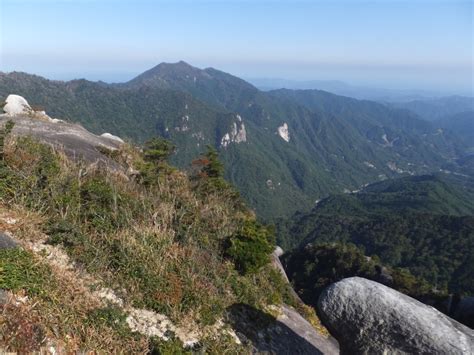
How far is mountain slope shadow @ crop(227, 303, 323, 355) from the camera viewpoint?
281 inches

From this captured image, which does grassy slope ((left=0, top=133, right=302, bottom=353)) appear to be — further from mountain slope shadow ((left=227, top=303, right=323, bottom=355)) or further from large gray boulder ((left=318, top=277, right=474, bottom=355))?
large gray boulder ((left=318, top=277, right=474, bottom=355))

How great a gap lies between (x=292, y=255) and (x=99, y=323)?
6193 centimetres

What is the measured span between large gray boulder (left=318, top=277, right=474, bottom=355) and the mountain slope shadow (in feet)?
4.47

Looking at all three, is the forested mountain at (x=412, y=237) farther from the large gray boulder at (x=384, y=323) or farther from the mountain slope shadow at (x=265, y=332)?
the large gray boulder at (x=384, y=323)

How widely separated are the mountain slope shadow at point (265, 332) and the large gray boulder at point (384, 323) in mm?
1363

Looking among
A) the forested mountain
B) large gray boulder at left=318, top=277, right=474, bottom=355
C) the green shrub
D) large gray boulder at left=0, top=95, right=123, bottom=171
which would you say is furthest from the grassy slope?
the forested mountain

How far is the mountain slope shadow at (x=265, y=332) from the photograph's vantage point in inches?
281

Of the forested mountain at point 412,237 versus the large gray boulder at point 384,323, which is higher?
the large gray boulder at point 384,323

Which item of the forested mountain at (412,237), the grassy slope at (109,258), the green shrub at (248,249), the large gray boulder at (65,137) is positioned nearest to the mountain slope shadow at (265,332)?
the grassy slope at (109,258)

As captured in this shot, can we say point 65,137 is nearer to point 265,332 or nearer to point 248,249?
point 248,249

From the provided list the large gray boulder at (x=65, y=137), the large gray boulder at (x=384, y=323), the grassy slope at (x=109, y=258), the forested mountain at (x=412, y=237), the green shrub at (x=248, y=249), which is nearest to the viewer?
the grassy slope at (x=109, y=258)

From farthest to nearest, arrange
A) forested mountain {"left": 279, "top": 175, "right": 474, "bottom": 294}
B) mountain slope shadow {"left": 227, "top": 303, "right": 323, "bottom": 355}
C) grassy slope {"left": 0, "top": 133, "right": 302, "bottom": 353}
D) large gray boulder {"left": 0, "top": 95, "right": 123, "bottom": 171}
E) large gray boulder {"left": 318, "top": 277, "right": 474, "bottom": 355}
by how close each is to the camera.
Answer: forested mountain {"left": 279, "top": 175, "right": 474, "bottom": 294}
large gray boulder {"left": 0, "top": 95, "right": 123, "bottom": 171}
mountain slope shadow {"left": 227, "top": 303, "right": 323, "bottom": 355}
large gray boulder {"left": 318, "top": 277, "right": 474, "bottom": 355}
grassy slope {"left": 0, "top": 133, "right": 302, "bottom": 353}

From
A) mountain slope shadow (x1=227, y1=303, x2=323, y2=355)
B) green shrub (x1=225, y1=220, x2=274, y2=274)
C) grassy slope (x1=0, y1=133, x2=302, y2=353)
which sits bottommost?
mountain slope shadow (x1=227, y1=303, x2=323, y2=355)

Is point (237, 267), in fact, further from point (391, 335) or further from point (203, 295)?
point (391, 335)
